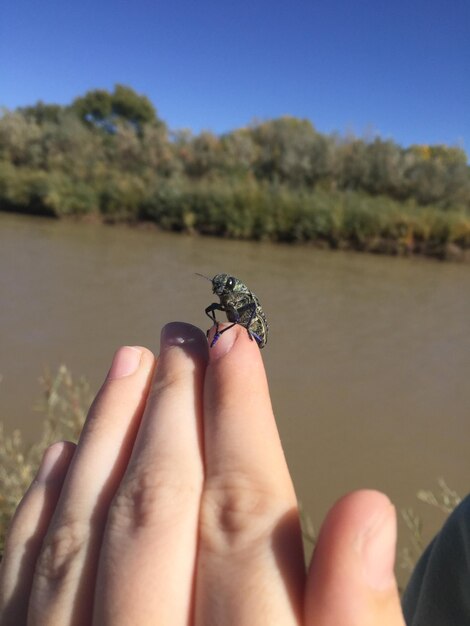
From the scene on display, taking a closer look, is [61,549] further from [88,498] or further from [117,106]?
[117,106]

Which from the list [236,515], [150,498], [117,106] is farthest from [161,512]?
[117,106]

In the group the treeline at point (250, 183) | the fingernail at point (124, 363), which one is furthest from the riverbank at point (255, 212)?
the fingernail at point (124, 363)

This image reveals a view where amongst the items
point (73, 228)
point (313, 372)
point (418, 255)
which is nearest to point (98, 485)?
point (313, 372)

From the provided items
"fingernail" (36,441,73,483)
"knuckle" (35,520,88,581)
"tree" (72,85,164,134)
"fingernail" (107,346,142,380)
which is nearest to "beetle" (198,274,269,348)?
"fingernail" (107,346,142,380)

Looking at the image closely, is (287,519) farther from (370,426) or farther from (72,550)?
(370,426)

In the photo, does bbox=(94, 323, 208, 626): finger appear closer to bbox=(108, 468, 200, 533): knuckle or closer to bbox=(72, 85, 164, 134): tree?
bbox=(108, 468, 200, 533): knuckle

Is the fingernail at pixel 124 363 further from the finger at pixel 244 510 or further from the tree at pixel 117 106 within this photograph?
the tree at pixel 117 106
